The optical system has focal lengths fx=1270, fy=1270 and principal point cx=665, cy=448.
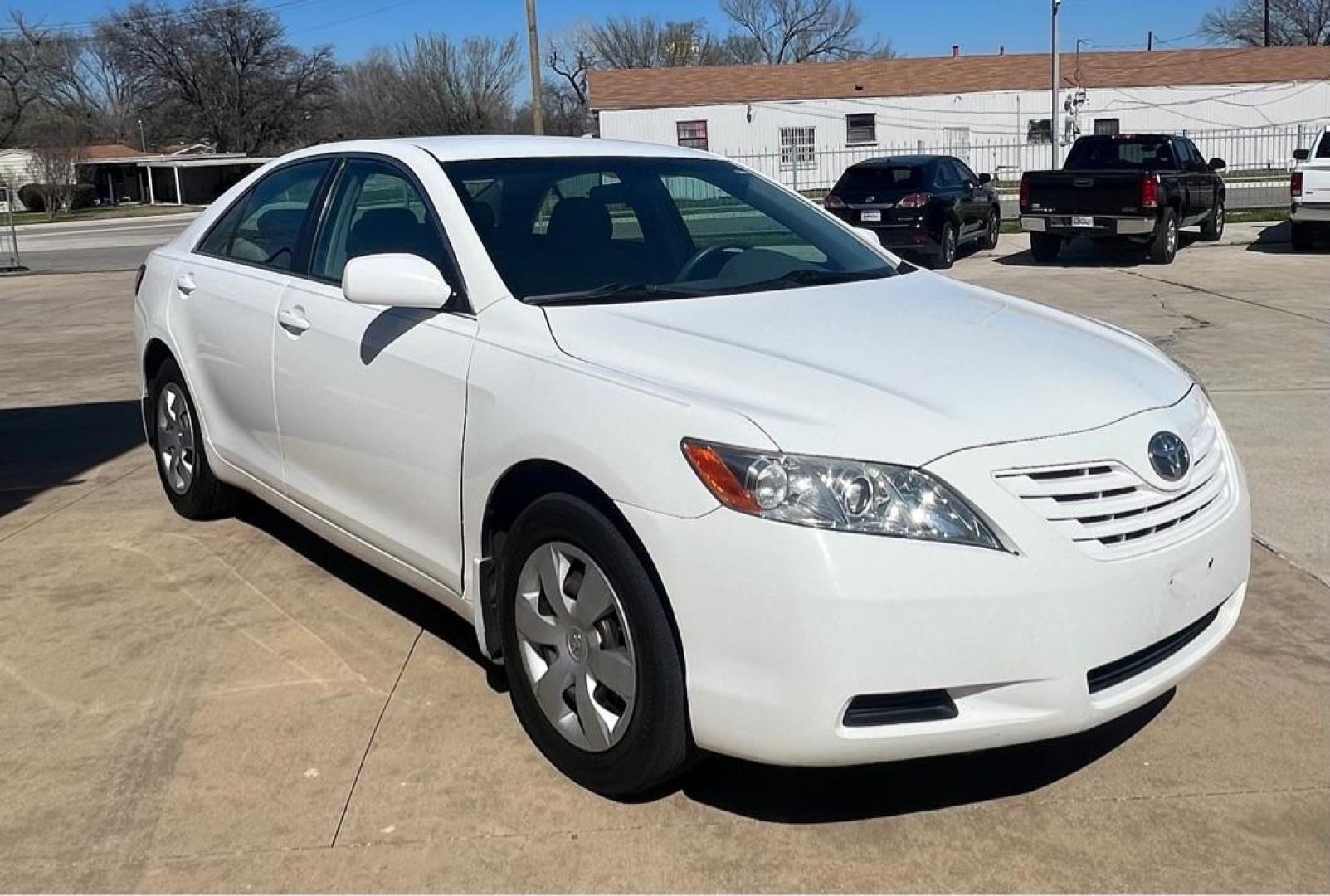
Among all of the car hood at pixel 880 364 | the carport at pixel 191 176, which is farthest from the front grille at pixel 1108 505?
the carport at pixel 191 176

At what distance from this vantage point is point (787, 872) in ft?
9.73

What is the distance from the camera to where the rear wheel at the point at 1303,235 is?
18.2m

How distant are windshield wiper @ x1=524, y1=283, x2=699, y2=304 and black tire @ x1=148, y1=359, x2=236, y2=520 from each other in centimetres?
233

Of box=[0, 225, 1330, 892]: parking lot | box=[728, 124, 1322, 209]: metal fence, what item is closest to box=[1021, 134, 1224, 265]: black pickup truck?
box=[0, 225, 1330, 892]: parking lot

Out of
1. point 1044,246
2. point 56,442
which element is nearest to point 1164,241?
point 1044,246

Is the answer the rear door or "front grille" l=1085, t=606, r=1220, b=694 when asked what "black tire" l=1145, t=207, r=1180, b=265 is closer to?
the rear door

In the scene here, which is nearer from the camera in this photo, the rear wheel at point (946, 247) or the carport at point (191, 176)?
the rear wheel at point (946, 247)

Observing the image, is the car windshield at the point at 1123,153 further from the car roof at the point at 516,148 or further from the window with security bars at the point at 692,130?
the window with security bars at the point at 692,130

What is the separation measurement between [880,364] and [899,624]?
0.73 metres

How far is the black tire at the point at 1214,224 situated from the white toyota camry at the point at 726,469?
1753 centimetres

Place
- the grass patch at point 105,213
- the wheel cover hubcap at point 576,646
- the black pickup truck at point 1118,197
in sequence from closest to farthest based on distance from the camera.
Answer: the wheel cover hubcap at point 576,646
the black pickup truck at point 1118,197
the grass patch at point 105,213

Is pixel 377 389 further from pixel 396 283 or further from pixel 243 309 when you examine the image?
pixel 243 309

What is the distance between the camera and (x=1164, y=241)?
17.1 meters

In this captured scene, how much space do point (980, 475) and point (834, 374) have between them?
18.0 inches
